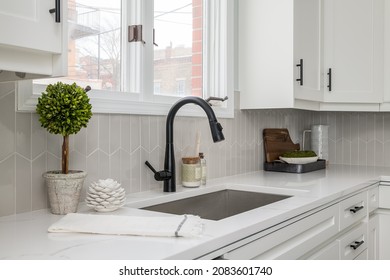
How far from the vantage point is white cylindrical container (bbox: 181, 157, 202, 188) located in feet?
5.82

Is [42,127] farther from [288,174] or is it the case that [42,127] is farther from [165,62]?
[288,174]

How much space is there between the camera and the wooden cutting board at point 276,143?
253 centimetres

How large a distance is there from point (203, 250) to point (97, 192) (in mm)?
470

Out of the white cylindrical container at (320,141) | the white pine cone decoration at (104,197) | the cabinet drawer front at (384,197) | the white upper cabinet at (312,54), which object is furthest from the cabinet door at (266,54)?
the white pine cone decoration at (104,197)

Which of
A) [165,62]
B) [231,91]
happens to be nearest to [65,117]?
[165,62]

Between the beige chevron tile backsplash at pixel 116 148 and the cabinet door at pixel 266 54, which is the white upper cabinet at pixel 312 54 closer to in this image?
the cabinet door at pixel 266 54

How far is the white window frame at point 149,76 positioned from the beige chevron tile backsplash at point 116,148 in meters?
0.04

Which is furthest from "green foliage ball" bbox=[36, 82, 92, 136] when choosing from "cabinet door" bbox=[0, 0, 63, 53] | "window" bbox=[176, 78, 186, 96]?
"window" bbox=[176, 78, 186, 96]

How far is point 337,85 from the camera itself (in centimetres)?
261

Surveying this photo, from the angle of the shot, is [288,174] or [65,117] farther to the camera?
[288,174]

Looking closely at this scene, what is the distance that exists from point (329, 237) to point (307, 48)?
3.79 feet

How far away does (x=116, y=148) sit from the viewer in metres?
1.56

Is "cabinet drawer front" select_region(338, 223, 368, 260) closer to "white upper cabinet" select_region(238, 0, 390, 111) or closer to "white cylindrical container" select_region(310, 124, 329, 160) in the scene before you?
"white upper cabinet" select_region(238, 0, 390, 111)

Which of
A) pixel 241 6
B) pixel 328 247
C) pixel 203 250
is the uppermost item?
pixel 241 6
